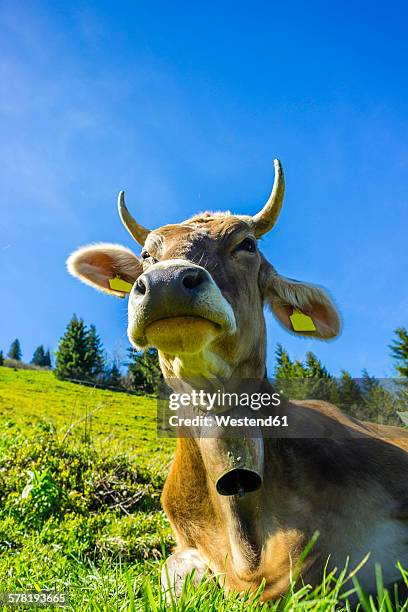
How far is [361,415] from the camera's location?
16.9ft

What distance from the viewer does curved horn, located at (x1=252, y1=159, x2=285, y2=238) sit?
4.00m

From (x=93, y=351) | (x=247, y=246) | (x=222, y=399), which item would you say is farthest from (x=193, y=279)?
(x=93, y=351)

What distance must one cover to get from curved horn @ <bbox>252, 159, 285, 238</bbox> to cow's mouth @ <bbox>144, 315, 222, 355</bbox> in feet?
4.85

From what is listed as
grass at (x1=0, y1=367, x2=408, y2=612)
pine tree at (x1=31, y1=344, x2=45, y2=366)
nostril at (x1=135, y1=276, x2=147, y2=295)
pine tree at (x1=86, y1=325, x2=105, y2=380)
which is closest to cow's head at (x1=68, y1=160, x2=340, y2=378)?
nostril at (x1=135, y1=276, x2=147, y2=295)

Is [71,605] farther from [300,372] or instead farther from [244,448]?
[300,372]

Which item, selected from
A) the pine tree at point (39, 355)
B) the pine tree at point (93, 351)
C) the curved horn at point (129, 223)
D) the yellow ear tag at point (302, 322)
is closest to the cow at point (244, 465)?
the yellow ear tag at point (302, 322)

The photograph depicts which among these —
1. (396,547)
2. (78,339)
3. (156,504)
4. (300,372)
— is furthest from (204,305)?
(78,339)

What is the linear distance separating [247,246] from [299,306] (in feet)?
2.60

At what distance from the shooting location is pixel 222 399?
10.5ft

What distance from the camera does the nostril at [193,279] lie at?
2.64 m

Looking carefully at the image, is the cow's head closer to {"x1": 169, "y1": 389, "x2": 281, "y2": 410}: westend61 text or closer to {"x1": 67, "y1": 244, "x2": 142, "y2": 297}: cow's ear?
{"x1": 67, "y1": 244, "x2": 142, "y2": 297}: cow's ear

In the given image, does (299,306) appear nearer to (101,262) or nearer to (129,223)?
(129,223)

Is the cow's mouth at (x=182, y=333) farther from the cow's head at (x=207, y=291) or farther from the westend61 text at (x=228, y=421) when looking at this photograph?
the westend61 text at (x=228, y=421)

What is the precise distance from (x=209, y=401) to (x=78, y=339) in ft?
206
